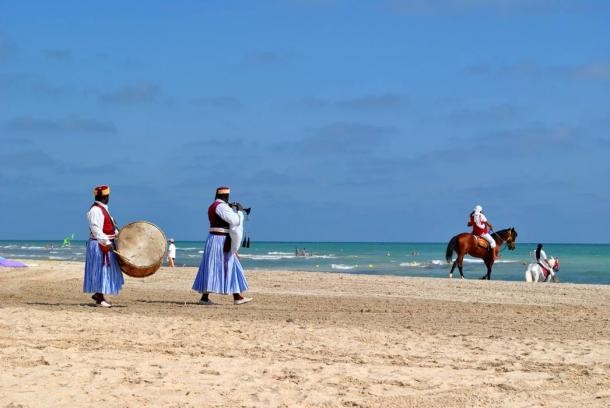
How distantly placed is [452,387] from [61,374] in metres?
2.89

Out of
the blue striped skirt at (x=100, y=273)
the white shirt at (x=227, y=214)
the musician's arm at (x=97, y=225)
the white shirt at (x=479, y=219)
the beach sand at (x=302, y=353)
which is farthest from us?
the white shirt at (x=479, y=219)

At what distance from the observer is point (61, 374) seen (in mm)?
6887

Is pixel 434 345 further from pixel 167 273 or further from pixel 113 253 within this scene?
pixel 167 273

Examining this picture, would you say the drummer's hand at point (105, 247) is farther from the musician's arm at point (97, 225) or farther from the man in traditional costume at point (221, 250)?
the man in traditional costume at point (221, 250)

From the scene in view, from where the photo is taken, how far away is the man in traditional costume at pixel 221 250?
12.6 meters

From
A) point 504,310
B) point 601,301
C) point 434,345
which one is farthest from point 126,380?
point 601,301

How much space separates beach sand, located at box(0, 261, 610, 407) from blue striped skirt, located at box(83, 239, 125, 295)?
329 millimetres

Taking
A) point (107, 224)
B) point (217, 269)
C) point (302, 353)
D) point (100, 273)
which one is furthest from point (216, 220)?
point (302, 353)

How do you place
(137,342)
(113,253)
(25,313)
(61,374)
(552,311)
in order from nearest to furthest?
1. (61,374)
2. (137,342)
3. (25,313)
4. (113,253)
5. (552,311)

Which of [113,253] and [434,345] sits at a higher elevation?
[113,253]

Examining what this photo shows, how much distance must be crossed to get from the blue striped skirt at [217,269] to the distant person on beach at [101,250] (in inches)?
46.7

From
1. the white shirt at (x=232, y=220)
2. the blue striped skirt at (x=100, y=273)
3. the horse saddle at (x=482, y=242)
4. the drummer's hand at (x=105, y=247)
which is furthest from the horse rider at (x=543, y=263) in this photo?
the drummer's hand at (x=105, y=247)

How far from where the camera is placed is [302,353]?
8055 mm

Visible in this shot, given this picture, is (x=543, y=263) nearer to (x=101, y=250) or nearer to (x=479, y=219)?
(x=479, y=219)
